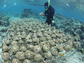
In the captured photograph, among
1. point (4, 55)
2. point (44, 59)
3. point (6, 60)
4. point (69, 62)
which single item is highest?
point (4, 55)

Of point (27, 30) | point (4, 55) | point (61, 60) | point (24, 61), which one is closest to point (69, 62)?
point (61, 60)

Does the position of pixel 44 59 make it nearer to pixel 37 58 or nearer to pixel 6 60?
pixel 37 58

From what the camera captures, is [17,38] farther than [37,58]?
Yes

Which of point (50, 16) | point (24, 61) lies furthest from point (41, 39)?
point (50, 16)

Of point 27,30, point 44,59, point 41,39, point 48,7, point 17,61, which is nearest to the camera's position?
point 17,61

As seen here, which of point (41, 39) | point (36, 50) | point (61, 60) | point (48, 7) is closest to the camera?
point (36, 50)

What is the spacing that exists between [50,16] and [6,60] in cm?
688

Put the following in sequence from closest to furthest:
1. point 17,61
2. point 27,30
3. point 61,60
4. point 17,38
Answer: point 17,61, point 17,38, point 61,60, point 27,30

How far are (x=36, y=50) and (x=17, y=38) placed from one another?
1184 millimetres

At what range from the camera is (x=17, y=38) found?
9.85ft

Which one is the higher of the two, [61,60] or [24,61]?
[24,61]

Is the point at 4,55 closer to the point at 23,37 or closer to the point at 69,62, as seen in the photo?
the point at 23,37

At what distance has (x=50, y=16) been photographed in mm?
8031

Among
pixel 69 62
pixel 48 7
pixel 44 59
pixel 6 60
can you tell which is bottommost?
pixel 69 62
